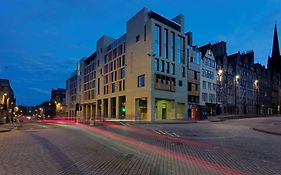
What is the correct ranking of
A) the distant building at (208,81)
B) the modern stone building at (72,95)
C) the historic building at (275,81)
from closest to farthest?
the distant building at (208,81)
the modern stone building at (72,95)
the historic building at (275,81)

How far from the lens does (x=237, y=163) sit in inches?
355

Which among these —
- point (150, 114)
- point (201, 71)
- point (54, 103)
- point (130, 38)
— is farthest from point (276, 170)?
point (54, 103)

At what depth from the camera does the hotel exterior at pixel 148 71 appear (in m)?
52.0

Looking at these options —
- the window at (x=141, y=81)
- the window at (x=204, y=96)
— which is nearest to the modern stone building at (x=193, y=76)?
the window at (x=204, y=96)

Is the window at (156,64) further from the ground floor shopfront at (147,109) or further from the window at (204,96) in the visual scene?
the window at (204,96)

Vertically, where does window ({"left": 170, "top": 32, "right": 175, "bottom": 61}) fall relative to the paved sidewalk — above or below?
above

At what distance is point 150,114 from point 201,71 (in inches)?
837

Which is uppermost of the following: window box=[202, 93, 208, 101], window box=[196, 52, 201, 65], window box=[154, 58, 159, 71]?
window box=[196, 52, 201, 65]

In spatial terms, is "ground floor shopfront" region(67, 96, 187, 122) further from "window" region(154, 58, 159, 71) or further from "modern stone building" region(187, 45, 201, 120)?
"window" region(154, 58, 159, 71)

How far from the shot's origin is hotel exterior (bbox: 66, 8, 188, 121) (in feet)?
171

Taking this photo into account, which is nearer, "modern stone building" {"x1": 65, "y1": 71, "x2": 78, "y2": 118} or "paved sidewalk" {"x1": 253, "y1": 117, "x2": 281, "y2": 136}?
"paved sidewalk" {"x1": 253, "y1": 117, "x2": 281, "y2": 136}

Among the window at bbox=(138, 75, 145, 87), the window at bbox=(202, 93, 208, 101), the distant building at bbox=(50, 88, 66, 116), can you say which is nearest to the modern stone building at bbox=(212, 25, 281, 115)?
the window at bbox=(202, 93, 208, 101)

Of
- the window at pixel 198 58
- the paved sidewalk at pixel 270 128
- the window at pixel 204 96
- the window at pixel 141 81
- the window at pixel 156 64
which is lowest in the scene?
the paved sidewalk at pixel 270 128

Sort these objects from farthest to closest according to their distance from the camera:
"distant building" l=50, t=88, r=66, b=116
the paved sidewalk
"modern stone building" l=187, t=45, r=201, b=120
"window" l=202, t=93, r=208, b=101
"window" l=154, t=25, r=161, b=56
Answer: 1. "distant building" l=50, t=88, r=66, b=116
2. "window" l=202, t=93, r=208, b=101
3. "modern stone building" l=187, t=45, r=201, b=120
4. "window" l=154, t=25, r=161, b=56
5. the paved sidewalk
